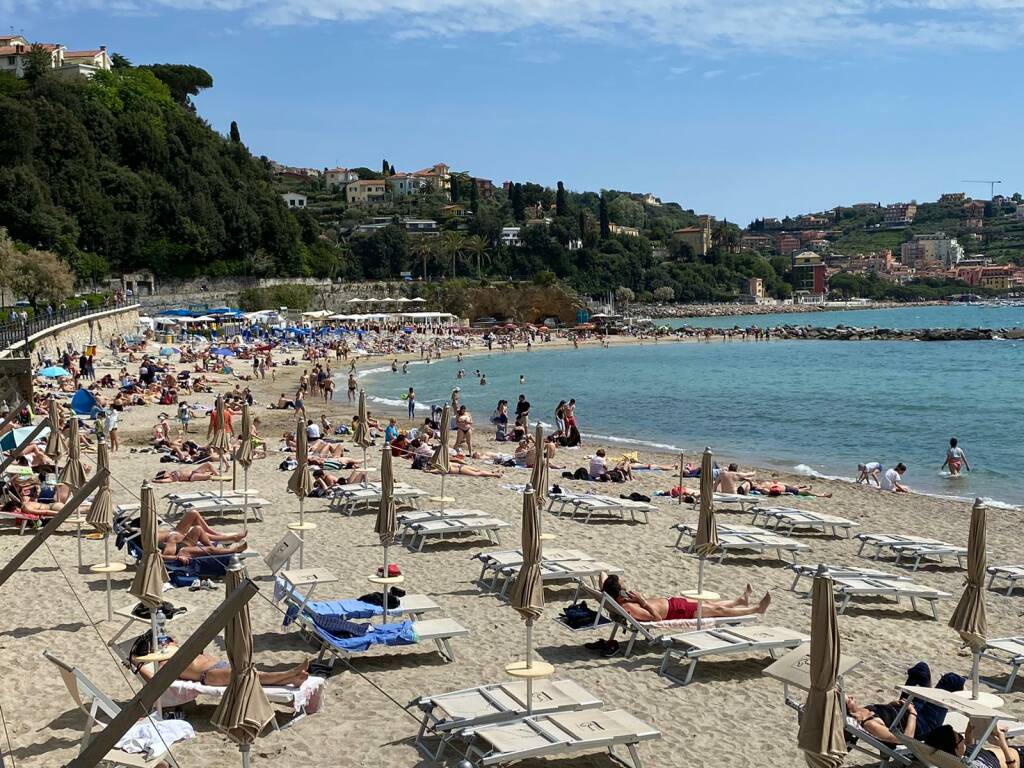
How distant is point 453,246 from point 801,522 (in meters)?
105

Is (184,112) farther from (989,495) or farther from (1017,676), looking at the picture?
(1017,676)

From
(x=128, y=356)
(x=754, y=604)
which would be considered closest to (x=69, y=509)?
(x=754, y=604)

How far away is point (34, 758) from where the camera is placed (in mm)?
6473

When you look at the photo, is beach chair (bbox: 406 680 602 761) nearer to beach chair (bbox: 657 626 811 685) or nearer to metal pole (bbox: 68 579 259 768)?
beach chair (bbox: 657 626 811 685)

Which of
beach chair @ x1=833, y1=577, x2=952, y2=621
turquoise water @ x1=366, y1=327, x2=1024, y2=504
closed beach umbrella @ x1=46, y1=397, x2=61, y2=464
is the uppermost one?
closed beach umbrella @ x1=46, y1=397, x2=61, y2=464

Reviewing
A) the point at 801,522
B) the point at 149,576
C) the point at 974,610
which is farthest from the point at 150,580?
the point at 801,522

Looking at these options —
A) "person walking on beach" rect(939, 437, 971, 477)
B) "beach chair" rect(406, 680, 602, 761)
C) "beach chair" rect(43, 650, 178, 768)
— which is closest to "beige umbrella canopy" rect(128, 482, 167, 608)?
"beach chair" rect(43, 650, 178, 768)

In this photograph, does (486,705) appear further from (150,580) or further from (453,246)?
(453,246)

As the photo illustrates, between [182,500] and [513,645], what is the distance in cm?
706

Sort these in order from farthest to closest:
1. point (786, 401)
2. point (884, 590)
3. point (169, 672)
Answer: point (786, 401) < point (884, 590) < point (169, 672)

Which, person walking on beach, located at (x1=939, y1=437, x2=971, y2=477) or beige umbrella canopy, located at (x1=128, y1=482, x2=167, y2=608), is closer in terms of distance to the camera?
beige umbrella canopy, located at (x1=128, y1=482, x2=167, y2=608)

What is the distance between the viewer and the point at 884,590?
10.4 m

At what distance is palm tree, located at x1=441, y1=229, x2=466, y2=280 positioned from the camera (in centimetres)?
11694

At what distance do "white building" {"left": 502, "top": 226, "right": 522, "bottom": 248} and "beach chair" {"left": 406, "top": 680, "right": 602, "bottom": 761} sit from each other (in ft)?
407
